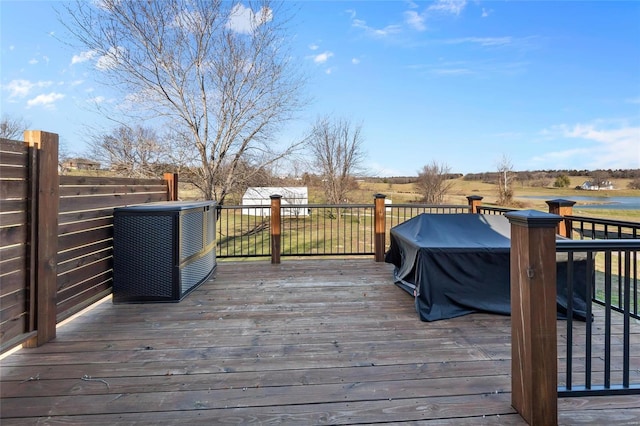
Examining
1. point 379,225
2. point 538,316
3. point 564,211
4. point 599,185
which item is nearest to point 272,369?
point 538,316

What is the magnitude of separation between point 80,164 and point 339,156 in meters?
8.37

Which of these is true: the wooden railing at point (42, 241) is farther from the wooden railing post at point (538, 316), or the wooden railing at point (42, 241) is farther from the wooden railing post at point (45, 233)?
the wooden railing post at point (538, 316)

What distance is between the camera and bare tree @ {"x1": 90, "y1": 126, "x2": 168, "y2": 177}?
671 centimetres

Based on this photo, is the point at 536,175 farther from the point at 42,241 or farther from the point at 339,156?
the point at 42,241

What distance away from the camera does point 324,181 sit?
12.0 meters

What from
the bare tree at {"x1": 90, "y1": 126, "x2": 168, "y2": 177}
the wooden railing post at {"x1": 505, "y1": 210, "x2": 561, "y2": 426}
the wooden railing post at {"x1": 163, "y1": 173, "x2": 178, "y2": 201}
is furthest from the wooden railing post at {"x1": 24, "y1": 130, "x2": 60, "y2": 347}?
the bare tree at {"x1": 90, "y1": 126, "x2": 168, "y2": 177}

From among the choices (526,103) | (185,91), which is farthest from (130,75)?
(526,103)

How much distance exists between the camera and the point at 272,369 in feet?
5.89

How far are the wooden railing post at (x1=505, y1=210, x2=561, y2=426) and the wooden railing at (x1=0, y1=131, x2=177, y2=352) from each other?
2.80 metres

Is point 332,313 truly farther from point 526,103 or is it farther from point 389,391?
point 526,103

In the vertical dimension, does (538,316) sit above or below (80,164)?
below

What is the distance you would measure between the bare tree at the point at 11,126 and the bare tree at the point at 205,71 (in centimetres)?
465

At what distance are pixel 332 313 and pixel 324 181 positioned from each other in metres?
9.57

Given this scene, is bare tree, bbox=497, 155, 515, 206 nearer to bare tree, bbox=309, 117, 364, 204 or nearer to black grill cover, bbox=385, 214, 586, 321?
bare tree, bbox=309, 117, 364, 204
